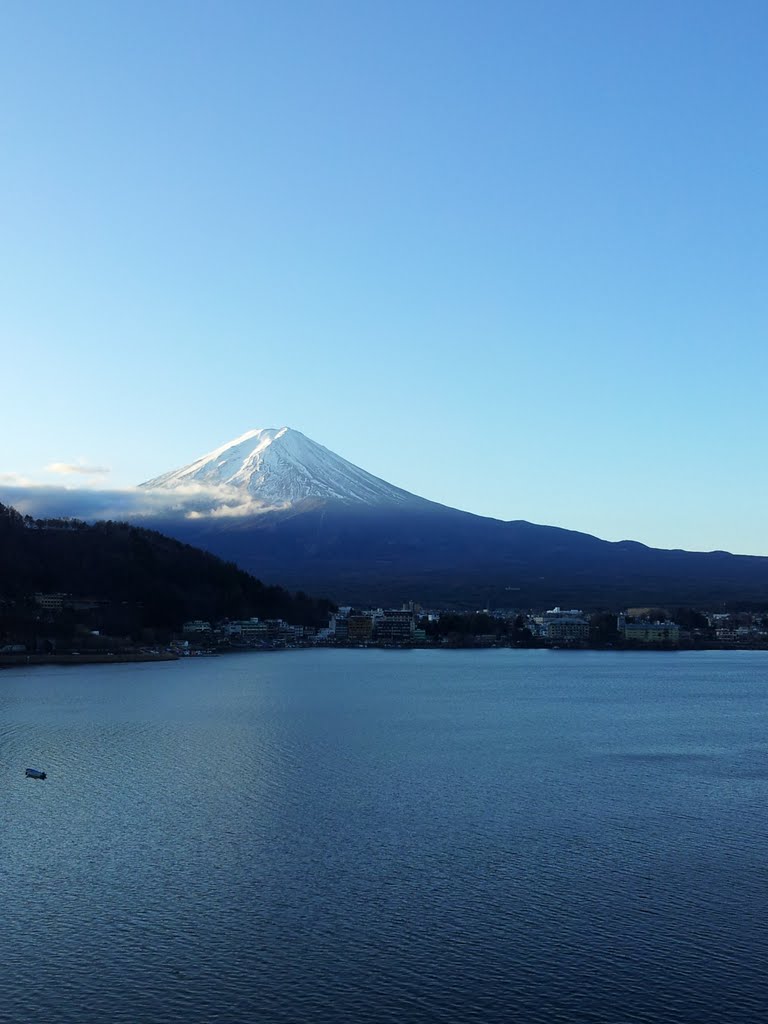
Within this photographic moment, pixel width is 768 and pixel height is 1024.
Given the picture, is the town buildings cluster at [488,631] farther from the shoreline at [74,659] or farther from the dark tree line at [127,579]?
the shoreline at [74,659]

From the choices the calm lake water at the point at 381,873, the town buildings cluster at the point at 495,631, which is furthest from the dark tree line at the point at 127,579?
the calm lake water at the point at 381,873

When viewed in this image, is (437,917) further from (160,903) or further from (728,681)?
(728,681)

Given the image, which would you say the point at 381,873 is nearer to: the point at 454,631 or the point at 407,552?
the point at 454,631

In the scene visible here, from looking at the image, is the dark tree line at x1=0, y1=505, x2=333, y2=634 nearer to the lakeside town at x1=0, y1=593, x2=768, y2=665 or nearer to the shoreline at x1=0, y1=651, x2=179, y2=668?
the lakeside town at x1=0, y1=593, x2=768, y2=665

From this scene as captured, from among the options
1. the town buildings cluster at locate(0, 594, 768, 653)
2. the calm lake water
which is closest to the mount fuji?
the town buildings cluster at locate(0, 594, 768, 653)

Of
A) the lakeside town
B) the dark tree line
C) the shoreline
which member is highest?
the dark tree line

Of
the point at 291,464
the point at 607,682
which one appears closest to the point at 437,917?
the point at 607,682
